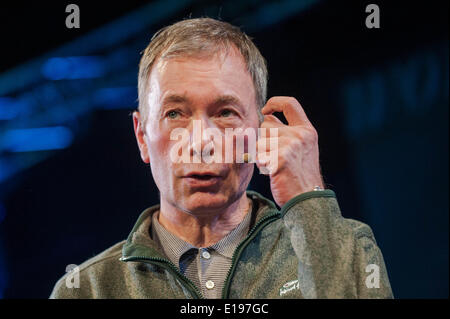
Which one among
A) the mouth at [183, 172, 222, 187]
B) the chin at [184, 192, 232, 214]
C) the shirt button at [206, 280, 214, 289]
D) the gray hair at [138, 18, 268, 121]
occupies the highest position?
the gray hair at [138, 18, 268, 121]

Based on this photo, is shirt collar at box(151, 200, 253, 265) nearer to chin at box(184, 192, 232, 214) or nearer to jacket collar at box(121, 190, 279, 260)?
jacket collar at box(121, 190, 279, 260)

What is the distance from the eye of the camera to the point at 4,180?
2502 millimetres

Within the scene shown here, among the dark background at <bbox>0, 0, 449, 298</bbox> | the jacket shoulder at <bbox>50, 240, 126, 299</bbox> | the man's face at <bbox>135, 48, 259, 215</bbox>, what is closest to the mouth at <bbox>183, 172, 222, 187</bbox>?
the man's face at <bbox>135, 48, 259, 215</bbox>

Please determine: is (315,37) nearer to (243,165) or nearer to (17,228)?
(243,165)

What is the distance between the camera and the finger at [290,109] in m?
1.59

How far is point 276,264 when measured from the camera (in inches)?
65.0

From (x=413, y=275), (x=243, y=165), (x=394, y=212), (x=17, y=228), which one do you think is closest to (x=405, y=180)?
(x=394, y=212)

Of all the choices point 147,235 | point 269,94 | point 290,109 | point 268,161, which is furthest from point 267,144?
point 269,94

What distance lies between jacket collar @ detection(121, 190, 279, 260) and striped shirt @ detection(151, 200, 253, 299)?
0.04m

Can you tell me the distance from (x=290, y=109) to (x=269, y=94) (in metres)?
0.60

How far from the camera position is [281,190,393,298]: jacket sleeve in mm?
1364

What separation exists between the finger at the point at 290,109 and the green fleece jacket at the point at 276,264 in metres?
0.26

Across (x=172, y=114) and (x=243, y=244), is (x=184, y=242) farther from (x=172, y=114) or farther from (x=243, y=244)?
(x=172, y=114)

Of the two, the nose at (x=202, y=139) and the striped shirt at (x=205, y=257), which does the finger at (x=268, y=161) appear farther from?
the striped shirt at (x=205, y=257)
